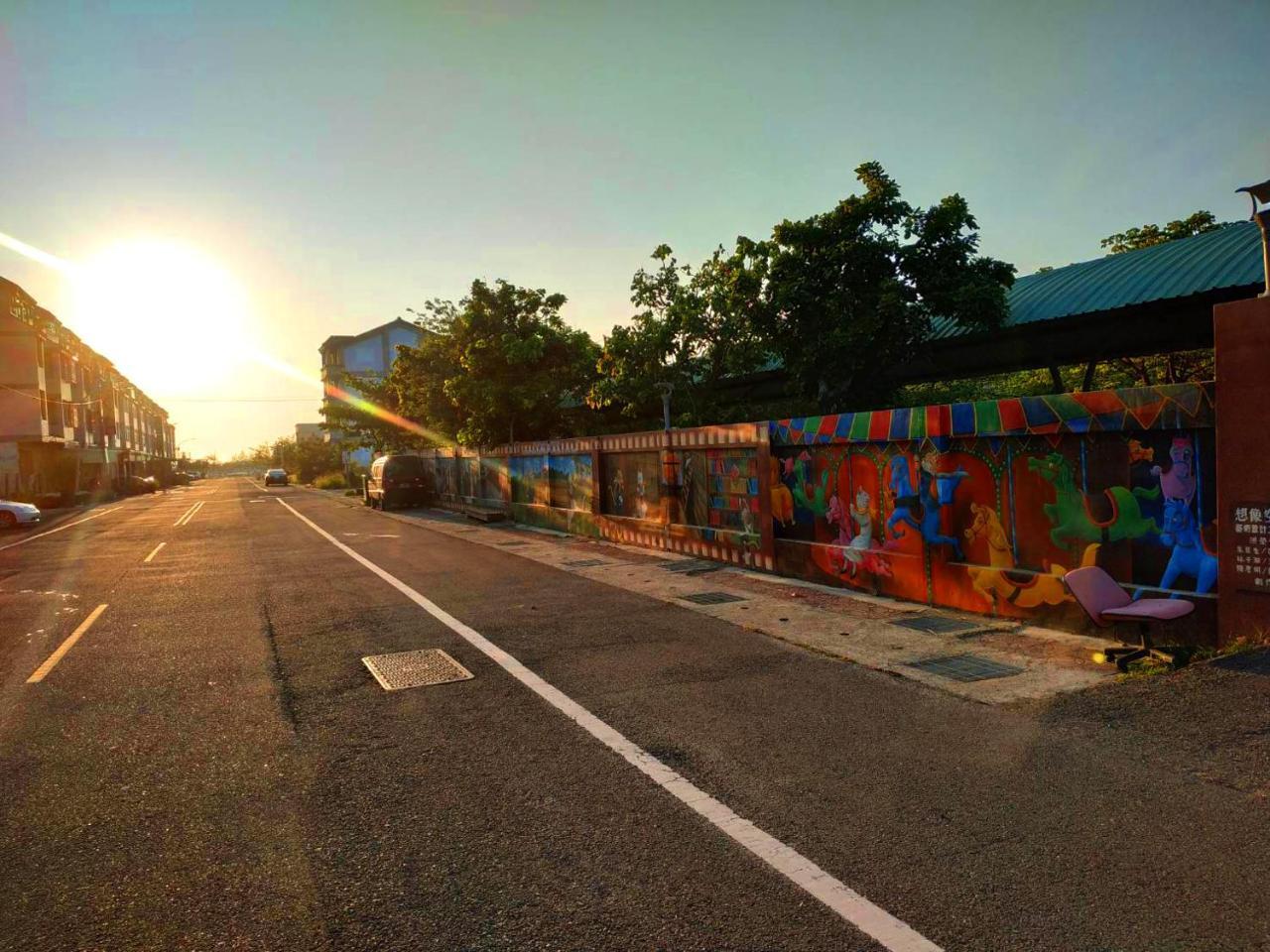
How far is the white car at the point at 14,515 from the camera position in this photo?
27942 millimetres

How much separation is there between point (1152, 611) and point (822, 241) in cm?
1331

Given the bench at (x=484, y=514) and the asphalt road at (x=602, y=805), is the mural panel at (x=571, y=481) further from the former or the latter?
the asphalt road at (x=602, y=805)

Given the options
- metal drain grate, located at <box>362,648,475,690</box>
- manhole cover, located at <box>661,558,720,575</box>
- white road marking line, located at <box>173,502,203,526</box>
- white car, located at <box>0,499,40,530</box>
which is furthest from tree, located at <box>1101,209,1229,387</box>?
white car, located at <box>0,499,40,530</box>

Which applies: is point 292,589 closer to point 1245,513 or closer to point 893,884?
point 893,884

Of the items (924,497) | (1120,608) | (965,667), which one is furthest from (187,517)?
(1120,608)

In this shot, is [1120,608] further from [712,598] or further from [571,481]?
[571,481]

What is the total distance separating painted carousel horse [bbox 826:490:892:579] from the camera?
10883 millimetres

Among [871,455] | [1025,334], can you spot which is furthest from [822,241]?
[871,455]

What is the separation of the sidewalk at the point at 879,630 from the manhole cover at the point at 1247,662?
816 millimetres

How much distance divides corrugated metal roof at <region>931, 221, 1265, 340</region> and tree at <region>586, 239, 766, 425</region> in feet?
16.2

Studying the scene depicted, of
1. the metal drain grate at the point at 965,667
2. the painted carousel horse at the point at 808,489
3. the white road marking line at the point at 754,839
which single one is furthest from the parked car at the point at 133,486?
the metal drain grate at the point at 965,667

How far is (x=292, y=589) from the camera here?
1229cm

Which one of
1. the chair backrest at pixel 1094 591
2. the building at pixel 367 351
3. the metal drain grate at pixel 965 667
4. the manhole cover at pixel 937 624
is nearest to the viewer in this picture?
the metal drain grate at pixel 965 667

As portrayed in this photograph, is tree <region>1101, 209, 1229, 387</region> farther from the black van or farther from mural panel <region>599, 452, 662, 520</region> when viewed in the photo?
the black van
